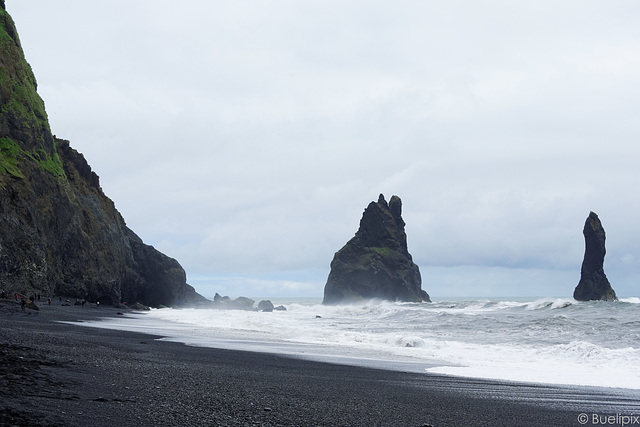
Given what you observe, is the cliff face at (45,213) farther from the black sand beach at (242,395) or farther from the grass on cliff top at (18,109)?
the black sand beach at (242,395)

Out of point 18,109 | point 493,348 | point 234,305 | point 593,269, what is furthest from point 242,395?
point 593,269

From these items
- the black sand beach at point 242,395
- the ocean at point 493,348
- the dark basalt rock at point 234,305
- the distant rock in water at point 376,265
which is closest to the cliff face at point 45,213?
the ocean at point 493,348

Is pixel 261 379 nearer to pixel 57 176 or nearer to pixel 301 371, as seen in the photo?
pixel 301 371

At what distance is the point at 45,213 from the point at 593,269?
396ft

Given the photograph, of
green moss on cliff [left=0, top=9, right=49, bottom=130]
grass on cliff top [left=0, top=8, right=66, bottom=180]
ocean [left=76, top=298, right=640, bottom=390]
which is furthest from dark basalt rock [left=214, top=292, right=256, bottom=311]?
ocean [left=76, top=298, right=640, bottom=390]

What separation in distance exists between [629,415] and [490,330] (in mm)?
24013

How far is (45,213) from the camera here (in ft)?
159

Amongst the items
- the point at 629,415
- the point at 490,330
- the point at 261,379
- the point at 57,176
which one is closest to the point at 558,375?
the point at 629,415

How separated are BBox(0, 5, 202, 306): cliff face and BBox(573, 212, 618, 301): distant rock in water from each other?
4156 inches

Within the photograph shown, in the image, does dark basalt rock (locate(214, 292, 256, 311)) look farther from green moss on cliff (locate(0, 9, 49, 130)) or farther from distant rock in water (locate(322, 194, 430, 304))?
green moss on cliff (locate(0, 9, 49, 130))

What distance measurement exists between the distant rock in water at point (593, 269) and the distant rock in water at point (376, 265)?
40672 millimetres

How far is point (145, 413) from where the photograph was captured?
→ 7.51m

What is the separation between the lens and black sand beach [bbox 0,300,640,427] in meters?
7.46

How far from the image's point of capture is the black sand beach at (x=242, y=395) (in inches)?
294
